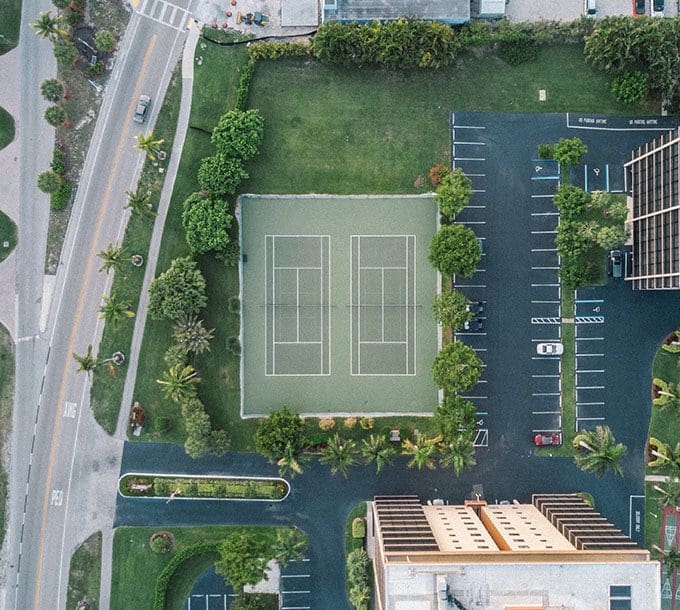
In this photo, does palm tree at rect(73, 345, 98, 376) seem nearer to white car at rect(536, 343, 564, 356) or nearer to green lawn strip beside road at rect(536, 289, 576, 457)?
white car at rect(536, 343, 564, 356)

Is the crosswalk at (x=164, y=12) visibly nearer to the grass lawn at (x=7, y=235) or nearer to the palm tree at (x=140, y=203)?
the palm tree at (x=140, y=203)

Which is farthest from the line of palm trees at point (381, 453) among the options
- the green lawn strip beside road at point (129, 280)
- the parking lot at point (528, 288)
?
the green lawn strip beside road at point (129, 280)

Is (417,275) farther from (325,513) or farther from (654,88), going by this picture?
(654,88)

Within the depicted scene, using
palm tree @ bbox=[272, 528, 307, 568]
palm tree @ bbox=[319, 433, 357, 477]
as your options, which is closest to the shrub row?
palm tree @ bbox=[272, 528, 307, 568]

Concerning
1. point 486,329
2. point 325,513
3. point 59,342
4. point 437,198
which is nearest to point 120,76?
point 59,342

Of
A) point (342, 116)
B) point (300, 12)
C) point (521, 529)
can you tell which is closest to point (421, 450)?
point (521, 529)

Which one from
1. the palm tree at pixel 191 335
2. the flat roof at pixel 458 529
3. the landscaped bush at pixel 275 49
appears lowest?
the flat roof at pixel 458 529

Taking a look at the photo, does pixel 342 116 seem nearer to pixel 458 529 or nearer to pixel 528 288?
pixel 528 288
